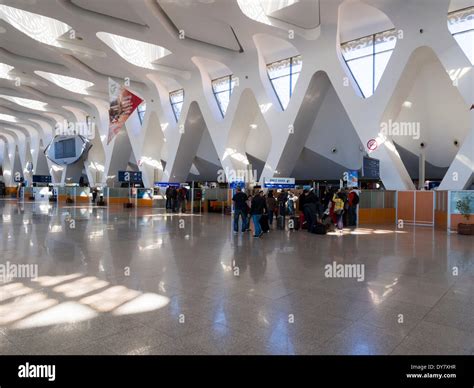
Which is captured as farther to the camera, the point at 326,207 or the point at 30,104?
the point at 30,104

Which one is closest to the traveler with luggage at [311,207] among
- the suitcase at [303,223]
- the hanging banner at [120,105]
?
the suitcase at [303,223]

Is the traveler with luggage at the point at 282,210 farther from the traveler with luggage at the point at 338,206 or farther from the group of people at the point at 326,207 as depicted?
the traveler with luggage at the point at 338,206

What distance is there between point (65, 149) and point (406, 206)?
1561 inches

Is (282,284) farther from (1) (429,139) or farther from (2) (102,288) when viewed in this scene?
(1) (429,139)

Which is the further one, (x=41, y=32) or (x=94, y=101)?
(x=94, y=101)

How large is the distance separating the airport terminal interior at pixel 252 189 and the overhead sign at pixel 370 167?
0.29 ft

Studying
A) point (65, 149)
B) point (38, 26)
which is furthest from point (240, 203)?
point (65, 149)

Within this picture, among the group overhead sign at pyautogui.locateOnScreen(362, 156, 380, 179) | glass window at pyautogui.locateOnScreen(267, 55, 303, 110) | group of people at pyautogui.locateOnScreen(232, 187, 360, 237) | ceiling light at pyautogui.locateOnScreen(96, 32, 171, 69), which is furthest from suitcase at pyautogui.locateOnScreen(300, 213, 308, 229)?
ceiling light at pyautogui.locateOnScreen(96, 32, 171, 69)

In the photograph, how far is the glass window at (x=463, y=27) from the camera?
1404cm

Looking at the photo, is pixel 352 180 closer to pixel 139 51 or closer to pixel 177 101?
pixel 139 51

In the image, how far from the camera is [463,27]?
47.3ft

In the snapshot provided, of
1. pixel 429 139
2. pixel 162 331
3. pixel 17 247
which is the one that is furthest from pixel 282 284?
pixel 429 139

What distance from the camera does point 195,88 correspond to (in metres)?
25.6
